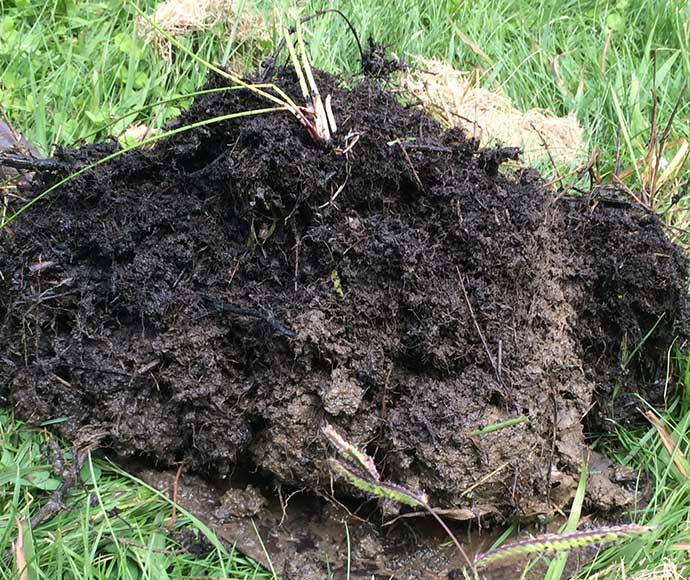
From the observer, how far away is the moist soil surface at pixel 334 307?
5.74 ft

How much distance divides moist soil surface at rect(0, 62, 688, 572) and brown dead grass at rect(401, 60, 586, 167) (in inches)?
39.1

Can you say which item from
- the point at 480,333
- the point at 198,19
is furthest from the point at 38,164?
the point at 198,19

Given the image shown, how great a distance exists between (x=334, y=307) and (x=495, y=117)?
1.73 meters

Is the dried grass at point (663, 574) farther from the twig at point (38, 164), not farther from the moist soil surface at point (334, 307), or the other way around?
the twig at point (38, 164)

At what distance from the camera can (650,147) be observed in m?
2.51

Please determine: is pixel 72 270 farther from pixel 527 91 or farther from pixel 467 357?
pixel 527 91

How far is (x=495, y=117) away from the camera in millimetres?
3102

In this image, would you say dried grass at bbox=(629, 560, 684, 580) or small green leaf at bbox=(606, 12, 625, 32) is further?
small green leaf at bbox=(606, 12, 625, 32)

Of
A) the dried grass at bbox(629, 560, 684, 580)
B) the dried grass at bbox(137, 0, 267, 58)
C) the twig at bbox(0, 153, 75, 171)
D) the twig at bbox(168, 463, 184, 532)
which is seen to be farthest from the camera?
the dried grass at bbox(137, 0, 267, 58)

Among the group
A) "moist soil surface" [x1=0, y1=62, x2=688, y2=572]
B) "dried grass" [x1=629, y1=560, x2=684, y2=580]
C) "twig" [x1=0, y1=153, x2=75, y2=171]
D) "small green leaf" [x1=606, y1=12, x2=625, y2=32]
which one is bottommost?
"dried grass" [x1=629, y1=560, x2=684, y2=580]

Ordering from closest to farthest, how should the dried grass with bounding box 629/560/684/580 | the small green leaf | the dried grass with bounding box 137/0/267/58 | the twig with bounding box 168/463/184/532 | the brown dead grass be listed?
1. the dried grass with bounding box 629/560/684/580
2. the twig with bounding box 168/463/184/532
3. the brown dead grass
4. the dried grass with bounding box 137/0/267/58
5. the small green leaf

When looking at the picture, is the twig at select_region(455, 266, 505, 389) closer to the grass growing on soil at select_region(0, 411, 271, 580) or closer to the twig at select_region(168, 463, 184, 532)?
the grass growing on soil at select_region(0, 411, 271, 580)

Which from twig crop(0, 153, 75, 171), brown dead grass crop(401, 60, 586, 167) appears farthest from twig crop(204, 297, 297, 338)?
brown dead grass crop(401, 60, 586, 167)

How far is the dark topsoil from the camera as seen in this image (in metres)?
1.75
